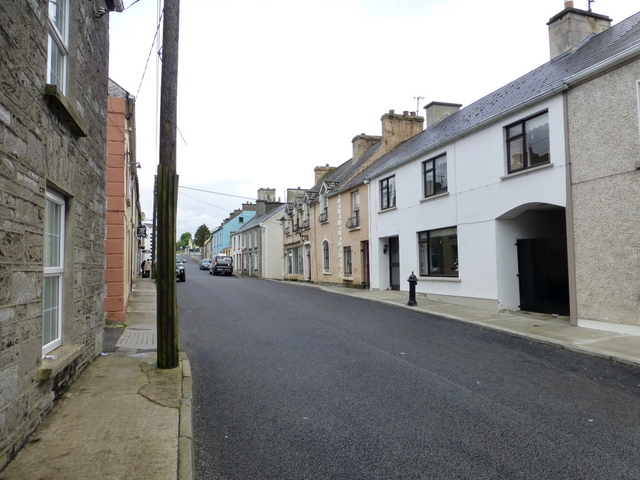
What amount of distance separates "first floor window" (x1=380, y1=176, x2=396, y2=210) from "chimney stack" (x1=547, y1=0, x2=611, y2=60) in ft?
24.5

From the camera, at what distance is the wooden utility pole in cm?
624

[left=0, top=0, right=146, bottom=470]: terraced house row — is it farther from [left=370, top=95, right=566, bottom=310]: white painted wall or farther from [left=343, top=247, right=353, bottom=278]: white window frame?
[left=343, top=247, right=353, bottom=278]: white window frame

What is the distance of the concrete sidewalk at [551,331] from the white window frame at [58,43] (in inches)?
339

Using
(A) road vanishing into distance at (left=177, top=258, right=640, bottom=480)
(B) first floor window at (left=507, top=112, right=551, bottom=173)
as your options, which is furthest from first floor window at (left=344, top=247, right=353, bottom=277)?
(A) road vanishing into distance at (left=177, top=258, right=640, bottom=480)

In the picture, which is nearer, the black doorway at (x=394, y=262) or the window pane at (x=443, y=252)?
the window pane at (x=443, y=252)

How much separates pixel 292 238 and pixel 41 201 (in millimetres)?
30129

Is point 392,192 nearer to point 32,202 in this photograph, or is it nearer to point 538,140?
point 538,140

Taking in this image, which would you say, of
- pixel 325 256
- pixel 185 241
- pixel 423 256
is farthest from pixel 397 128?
pixel 185 241

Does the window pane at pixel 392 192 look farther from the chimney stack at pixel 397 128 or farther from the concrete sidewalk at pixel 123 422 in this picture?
the concrete sidewalk at pixel 123 422

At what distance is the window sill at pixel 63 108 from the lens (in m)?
4.12

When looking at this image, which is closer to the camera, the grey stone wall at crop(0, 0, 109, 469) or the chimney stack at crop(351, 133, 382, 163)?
the grey stone wall at crop(0, 0, 109, 469)

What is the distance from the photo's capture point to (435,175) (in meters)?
15.9

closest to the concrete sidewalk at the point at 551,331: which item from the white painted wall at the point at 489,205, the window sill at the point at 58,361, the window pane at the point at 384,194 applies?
the white painted wall at the point at 489,205

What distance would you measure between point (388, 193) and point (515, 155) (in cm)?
767
